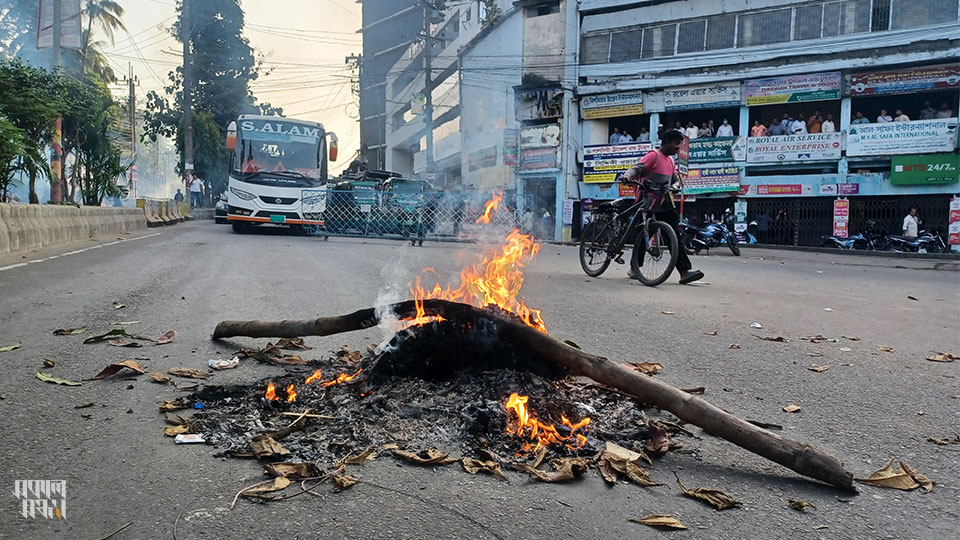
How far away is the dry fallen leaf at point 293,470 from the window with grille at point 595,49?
1093 inches

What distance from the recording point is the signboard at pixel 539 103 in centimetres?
2861

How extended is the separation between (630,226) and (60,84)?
16435 millimetres

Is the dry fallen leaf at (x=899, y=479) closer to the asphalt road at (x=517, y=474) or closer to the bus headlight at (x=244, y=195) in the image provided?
the asphalt road at (x=517, y=474)

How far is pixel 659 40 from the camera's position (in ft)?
86.8

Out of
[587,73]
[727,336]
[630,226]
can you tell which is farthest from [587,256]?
[587,73]

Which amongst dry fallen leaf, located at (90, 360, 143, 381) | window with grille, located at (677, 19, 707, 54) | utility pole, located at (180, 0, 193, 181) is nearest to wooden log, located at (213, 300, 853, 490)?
dry fallen leaf, located at (90, 360, 143, 381)

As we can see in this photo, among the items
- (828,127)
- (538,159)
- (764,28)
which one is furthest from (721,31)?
(538,159)

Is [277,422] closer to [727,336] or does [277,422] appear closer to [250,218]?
[727,336]

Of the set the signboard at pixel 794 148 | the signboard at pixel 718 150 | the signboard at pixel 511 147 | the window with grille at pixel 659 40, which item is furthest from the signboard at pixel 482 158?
the signboard at pixel 794 148

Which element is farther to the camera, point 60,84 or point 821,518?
point 60,84

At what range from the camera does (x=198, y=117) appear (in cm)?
3725

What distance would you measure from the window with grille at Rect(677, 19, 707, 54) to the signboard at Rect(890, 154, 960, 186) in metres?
8.31

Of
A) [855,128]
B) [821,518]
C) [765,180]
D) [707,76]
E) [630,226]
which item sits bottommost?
[821,518]

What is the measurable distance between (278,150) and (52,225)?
686 cm
